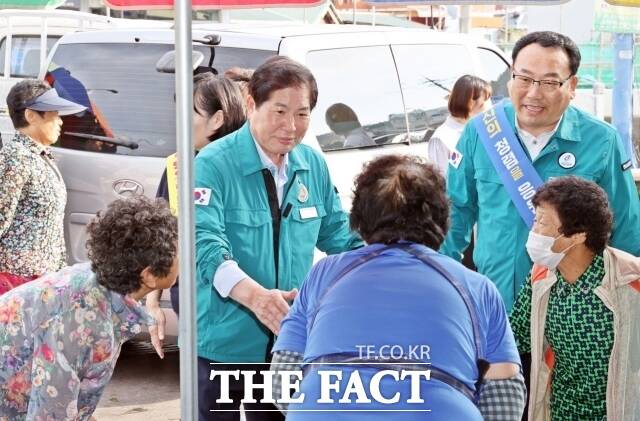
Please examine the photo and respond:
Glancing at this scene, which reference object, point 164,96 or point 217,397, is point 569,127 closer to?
point 217,397

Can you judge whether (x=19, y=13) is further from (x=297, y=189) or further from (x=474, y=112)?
(x=297, y=189)

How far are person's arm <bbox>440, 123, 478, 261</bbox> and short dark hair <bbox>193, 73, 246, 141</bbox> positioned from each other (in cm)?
84

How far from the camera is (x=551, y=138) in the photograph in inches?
168

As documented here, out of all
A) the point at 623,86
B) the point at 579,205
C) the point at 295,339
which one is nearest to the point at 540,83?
the point at 579,205

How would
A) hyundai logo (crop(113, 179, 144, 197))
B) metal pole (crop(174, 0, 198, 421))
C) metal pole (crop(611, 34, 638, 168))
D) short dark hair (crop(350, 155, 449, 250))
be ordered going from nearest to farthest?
short dark hair (crop(350, 155, 449, 250)) → metal pole (crop(174, 0, 198, 421)) → hyundai logo (crop(113, 179, 144, 197)) → metal pole (crop(611, 34, 638, 168))

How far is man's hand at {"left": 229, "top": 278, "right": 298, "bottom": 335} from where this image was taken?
3.53 meters

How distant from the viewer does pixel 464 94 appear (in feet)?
23.0

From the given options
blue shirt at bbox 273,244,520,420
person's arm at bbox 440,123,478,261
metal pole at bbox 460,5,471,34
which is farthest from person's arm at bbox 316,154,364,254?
metal pole at bbox 460,5,471,34

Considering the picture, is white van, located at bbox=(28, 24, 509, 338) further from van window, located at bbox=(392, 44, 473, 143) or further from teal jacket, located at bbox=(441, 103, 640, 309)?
teal jacket, located at bbox=(441, 103, 640, 309)

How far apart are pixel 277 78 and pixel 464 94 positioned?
327cm

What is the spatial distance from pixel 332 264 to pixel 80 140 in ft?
12.6

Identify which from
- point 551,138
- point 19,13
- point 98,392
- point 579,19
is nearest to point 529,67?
point 551,138

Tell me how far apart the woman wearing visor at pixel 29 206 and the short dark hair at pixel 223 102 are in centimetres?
154

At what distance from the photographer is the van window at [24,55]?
1262cm
